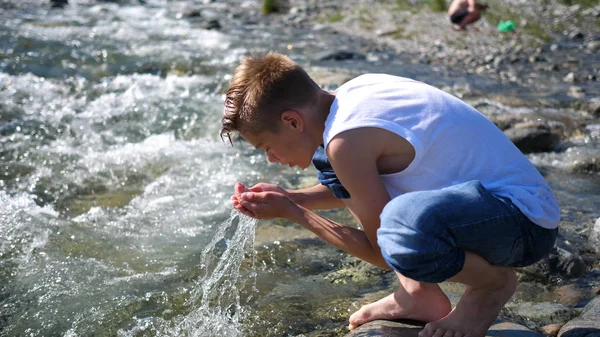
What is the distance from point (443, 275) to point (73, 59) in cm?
743

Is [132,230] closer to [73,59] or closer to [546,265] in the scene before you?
[546,265]

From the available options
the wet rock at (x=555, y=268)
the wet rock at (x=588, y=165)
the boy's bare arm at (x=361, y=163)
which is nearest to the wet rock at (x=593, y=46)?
the wet rock at (x=588, y=165)

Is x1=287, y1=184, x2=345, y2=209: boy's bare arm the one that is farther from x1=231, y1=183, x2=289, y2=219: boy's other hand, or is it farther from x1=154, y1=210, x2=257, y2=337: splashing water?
x1=154, y1=210, x2=257, y2=337: splashing water

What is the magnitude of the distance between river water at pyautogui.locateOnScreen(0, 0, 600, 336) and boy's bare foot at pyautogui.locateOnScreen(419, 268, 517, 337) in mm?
579

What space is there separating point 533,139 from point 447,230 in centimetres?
Result: 390

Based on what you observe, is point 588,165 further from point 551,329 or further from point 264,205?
point 264,205

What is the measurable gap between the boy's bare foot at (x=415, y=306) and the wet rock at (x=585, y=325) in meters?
0.46

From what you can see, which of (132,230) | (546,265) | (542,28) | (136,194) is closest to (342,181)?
(546,265)

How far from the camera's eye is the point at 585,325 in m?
2.74

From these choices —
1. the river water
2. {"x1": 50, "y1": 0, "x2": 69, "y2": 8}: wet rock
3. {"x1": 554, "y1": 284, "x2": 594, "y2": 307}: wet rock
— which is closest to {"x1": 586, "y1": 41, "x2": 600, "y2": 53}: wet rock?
the river water

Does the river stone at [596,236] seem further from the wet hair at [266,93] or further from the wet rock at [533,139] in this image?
the wet rock at [533,139]

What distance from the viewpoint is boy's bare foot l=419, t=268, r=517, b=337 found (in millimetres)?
2564

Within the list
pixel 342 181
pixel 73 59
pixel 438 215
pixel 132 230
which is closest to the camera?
pixel 438 215

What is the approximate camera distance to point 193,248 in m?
3.98
